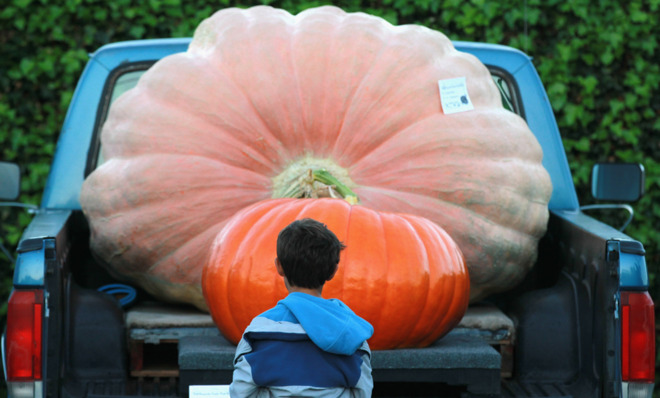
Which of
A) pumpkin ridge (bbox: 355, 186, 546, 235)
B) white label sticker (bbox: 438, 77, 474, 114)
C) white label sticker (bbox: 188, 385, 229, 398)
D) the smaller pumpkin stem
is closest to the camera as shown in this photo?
white label sticker (bbox: 188, 385, 229, 398)

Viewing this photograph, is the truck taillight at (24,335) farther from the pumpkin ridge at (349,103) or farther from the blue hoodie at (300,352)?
the pumpkin ridge at (349,103)

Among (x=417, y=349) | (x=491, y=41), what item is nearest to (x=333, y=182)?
(x=417, y=349)

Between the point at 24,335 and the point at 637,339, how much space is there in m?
1.68

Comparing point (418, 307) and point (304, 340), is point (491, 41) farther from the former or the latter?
point (304, 340)

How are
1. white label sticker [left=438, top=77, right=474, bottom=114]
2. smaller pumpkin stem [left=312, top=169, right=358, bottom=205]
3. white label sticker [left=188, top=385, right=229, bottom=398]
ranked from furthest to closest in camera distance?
white label sticker [left=438, top=77, right=474, bottom=114] → smaller pumpkin stem [left=312, top=169, right=358, bottom=205] → white label sticker [left=188, top=385, right=229, bottom=398]

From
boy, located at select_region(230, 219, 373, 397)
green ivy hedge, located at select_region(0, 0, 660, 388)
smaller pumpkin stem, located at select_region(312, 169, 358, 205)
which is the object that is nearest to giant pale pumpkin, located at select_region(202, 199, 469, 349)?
smaller pumpkin stem, located at select_region(312, 169, 358, 205)

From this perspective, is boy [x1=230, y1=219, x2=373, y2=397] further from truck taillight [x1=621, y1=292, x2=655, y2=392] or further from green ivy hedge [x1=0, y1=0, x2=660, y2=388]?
green ivy hedge [x1=0, y1=0, x2=660, y2=388]

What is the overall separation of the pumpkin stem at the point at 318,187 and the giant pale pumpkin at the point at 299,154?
5 cm

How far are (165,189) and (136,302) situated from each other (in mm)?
557

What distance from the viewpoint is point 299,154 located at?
3.28m

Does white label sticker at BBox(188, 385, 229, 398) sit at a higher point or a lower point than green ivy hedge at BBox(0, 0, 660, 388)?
lower

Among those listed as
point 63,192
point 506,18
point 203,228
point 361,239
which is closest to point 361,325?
point 361,239

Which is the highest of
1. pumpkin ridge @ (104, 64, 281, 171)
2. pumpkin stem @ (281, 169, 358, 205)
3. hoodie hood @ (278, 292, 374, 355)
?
pumpkin ridge @ (104, 64, 281, 171)

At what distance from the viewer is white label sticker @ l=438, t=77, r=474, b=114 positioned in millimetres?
3322
